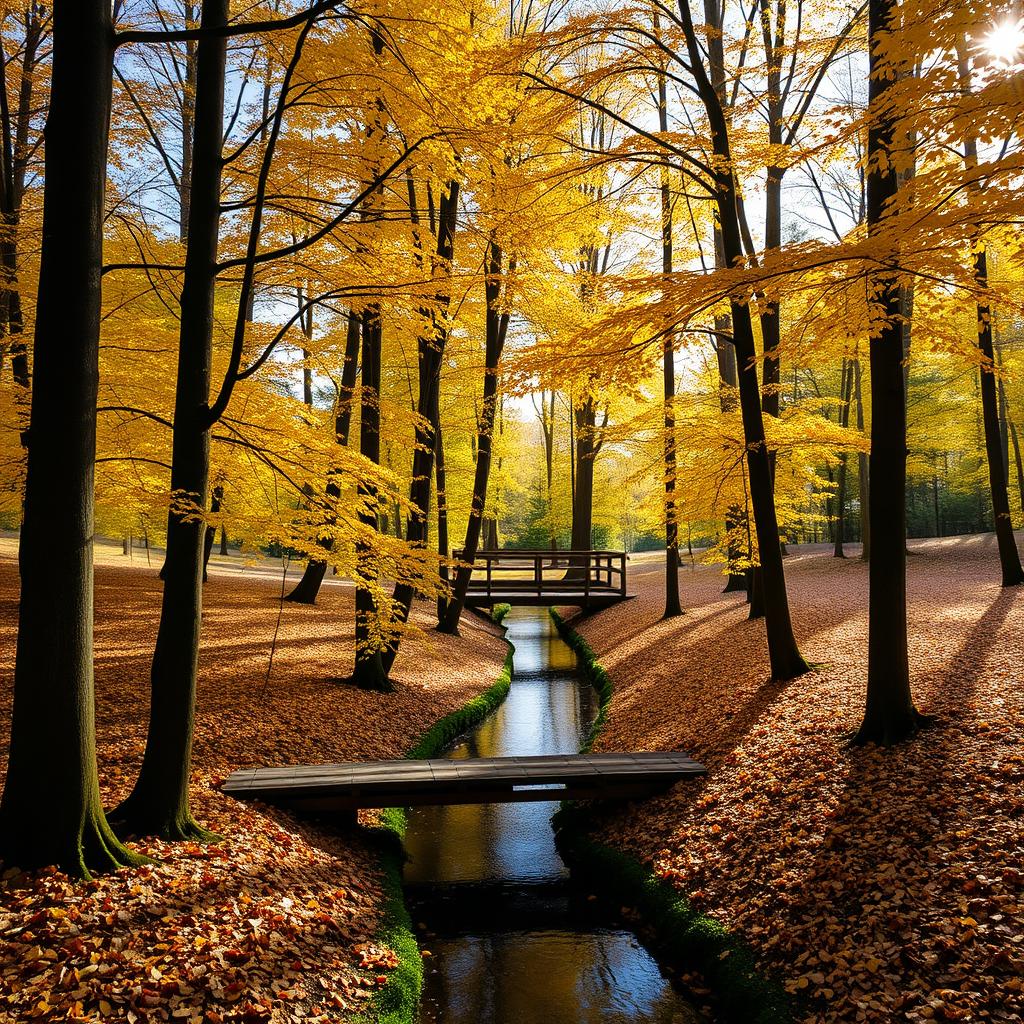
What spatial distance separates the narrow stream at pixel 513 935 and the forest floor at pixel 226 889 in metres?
0.58

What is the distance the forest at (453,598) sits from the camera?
13.8 feet

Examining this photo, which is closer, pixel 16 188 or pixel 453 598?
pixel 453 598

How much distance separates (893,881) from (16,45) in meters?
14.2

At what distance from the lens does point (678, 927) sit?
209 inches

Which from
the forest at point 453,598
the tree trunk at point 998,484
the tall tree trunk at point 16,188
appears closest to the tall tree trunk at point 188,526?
the forest at point 453,598

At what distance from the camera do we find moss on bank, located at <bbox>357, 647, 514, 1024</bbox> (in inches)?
176

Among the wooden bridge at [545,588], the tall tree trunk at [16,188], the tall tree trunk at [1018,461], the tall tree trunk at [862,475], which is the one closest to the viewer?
the tall tree trunk at [16,188]

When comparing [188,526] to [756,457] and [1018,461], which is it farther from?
[1018,461]

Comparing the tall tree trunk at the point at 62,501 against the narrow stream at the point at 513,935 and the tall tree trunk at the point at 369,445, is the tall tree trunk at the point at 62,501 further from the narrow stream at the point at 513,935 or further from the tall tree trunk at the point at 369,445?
the tall tree trunk at the point at 369,445

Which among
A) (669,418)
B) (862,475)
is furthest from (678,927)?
(862,475)

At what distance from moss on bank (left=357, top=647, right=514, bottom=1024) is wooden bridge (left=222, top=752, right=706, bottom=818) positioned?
545 millimetres

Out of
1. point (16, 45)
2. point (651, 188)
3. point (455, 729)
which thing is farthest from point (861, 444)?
point (16, 45)

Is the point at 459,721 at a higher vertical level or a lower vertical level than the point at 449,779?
lower

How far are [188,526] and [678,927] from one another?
4.63 metres
